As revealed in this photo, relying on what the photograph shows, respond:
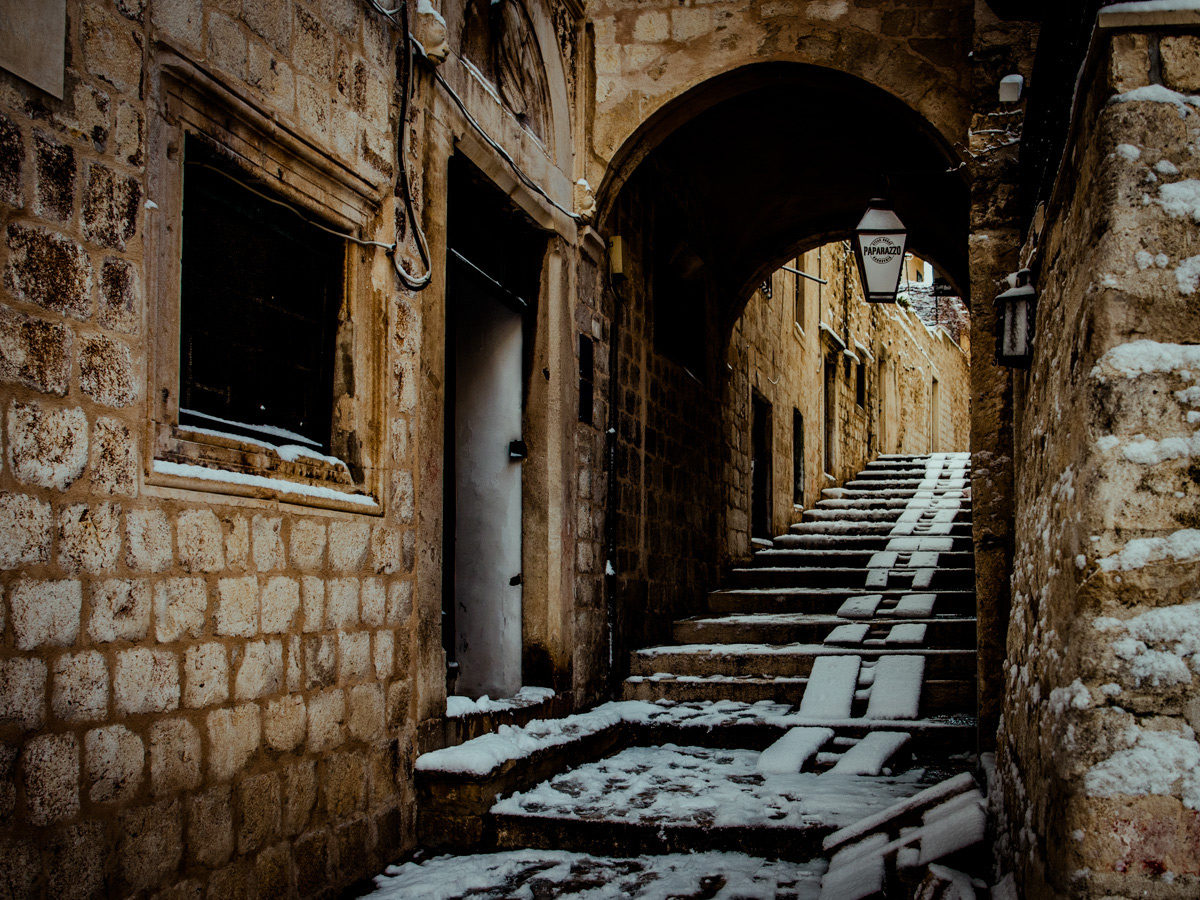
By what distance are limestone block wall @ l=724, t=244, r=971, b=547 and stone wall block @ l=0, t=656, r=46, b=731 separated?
7654mm

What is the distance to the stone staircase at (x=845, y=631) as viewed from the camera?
6.00 m

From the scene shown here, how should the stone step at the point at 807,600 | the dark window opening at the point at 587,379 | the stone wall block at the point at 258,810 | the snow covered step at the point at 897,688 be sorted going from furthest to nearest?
the stone step at the point at 807,600, the dark window opening at the point at 587,379, the snow covered step at the point at 897,688, the stone wall block at the point at 258,810

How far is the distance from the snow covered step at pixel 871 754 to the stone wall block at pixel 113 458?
3.45 metres

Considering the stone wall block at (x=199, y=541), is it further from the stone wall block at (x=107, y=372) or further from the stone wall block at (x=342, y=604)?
the stone wall block at (x=342, y=604)

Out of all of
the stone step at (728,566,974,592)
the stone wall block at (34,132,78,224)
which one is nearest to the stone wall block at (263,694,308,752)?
the stone wall block at (34,132,78,224)

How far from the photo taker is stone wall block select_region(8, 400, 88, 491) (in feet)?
7.78

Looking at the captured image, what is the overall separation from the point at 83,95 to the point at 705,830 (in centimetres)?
316

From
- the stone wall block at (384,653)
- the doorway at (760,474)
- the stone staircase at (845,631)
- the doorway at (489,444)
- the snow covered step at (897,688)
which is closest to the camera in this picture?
the stone wall block at (384,653)

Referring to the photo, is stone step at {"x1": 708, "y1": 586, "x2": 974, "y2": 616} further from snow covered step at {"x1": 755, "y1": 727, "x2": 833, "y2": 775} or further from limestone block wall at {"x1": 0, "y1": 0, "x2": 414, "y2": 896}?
limestone block wall at {"x1": 0, "y1": 0, "x2": 414, "y2": 896}

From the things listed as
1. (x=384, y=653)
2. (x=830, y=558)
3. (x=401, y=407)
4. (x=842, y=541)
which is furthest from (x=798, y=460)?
(x=384, y=653)

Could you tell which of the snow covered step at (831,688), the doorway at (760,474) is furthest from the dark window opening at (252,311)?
the doorway at (760,474)

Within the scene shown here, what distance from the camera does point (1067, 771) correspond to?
73.3 inches

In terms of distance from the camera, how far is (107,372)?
2635mm

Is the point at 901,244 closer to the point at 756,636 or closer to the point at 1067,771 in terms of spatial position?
the point at 756,636
